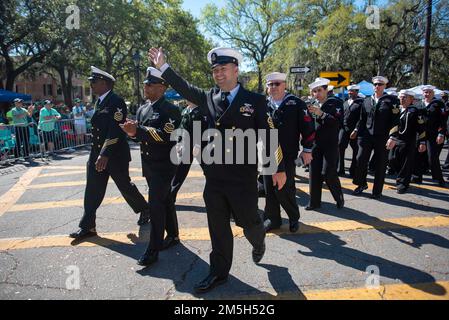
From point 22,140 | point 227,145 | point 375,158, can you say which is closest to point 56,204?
point 227,145

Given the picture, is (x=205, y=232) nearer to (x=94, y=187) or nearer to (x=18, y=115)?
(x=94, y=187)

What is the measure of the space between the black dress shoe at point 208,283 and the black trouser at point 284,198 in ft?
5.11

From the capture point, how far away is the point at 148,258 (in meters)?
3.66

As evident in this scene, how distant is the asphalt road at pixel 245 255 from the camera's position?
10.5 ft

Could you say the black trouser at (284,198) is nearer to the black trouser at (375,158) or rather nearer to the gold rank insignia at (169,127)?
the gold rank insignia at (169,127)

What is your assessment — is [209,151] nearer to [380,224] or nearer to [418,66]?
[380,224]

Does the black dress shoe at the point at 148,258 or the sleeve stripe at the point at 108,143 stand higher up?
the sleeve stripe at the point at 108,143

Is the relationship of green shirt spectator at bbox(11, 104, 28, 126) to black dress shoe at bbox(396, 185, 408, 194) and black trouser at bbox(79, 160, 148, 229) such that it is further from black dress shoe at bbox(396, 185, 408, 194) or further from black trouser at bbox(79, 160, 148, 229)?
black dress shoe at bbox(396, 185, 408, 194)

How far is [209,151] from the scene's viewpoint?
3119 mm

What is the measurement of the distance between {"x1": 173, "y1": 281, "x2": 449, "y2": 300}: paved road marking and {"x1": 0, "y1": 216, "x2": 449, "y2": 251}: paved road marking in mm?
1415

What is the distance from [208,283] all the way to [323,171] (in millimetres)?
2929

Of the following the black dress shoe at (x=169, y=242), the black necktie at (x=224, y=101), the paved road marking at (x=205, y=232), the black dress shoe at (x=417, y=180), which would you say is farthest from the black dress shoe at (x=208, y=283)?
the black dress shoe at (x=417, y=180)

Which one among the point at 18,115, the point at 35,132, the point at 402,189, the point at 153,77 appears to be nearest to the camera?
the point at 153,77
